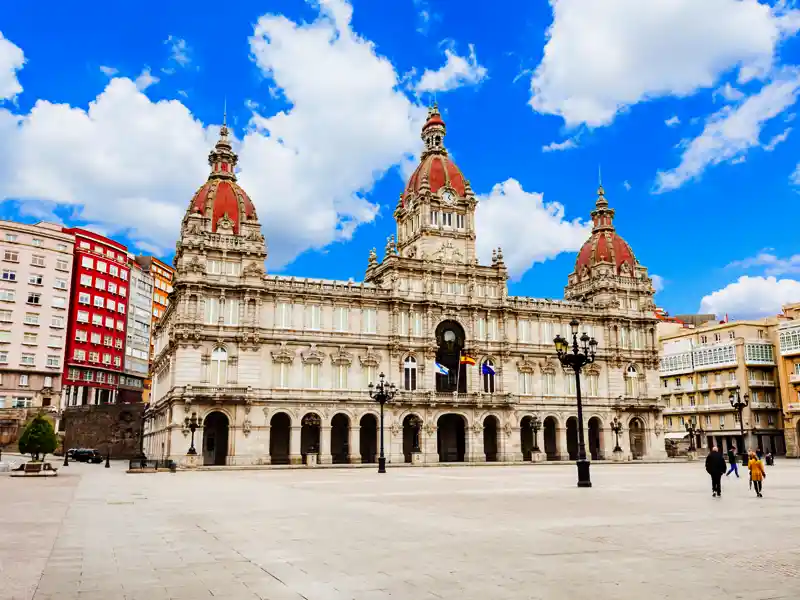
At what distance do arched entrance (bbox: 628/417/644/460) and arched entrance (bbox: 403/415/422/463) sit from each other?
83.7ft

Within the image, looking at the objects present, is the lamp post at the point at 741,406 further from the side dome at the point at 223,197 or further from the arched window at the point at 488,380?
the side dome at the point at 223,197

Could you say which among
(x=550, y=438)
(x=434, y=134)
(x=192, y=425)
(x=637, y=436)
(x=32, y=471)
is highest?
(x=434, y=134)

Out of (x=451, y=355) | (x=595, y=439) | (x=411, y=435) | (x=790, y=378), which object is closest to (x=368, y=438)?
(x=411, y=435)

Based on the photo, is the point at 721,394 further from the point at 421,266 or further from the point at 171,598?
the point at 171,598

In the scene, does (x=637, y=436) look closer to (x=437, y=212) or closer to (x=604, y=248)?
(x=604, y=248)

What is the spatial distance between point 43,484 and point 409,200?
54.5 metres

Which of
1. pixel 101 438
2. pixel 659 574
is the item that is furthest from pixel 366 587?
pixel 101 438

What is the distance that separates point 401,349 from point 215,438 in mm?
19382

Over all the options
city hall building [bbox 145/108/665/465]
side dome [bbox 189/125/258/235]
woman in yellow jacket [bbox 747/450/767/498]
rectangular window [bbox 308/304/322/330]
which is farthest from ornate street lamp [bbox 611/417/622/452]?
woman in yellow jacket [bbox 747/450/767/498]

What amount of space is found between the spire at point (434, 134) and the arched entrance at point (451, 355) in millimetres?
21025

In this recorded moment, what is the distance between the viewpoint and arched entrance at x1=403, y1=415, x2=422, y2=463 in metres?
72.3

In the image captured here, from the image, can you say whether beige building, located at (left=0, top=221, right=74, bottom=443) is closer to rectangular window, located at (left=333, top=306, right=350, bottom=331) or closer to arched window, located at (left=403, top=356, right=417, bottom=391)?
rectangular window, located at (left=333, top=306, right=350, bottom=331)

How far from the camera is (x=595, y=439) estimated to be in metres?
82.6

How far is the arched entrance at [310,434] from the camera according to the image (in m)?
68.6
